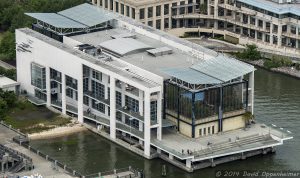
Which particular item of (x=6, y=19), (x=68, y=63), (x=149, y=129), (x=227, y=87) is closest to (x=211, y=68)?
(x=227, y=87)

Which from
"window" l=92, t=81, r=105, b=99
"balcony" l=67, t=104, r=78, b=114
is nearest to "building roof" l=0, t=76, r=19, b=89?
"balcony" l=67, t=104, r=78, b=114

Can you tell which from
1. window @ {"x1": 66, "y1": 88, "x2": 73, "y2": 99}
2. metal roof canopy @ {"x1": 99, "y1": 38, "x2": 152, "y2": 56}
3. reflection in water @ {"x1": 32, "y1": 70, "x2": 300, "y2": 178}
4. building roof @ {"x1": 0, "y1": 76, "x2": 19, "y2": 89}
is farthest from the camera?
building roof @ {"x1": 0, "y1": 76, "x2": 19, "y2": 89}

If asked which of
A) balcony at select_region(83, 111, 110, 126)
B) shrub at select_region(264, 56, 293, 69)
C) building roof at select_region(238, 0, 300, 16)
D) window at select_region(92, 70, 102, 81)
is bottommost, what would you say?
A: shrub at select_region(264, 56, 293, 69)

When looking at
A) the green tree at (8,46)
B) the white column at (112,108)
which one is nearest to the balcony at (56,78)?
the white column at (112,108)

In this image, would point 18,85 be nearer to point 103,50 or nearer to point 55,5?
point 103,50

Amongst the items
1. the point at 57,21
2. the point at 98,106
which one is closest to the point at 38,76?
the point at 57,21

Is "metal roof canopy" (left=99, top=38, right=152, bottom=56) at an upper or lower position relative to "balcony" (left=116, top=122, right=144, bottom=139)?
upper

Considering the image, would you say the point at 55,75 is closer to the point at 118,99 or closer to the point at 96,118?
the point at 96,118

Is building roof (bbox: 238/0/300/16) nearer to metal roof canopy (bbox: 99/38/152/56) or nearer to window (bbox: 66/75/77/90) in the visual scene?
metal roof canopy (bbox: 99/38/152/56)
